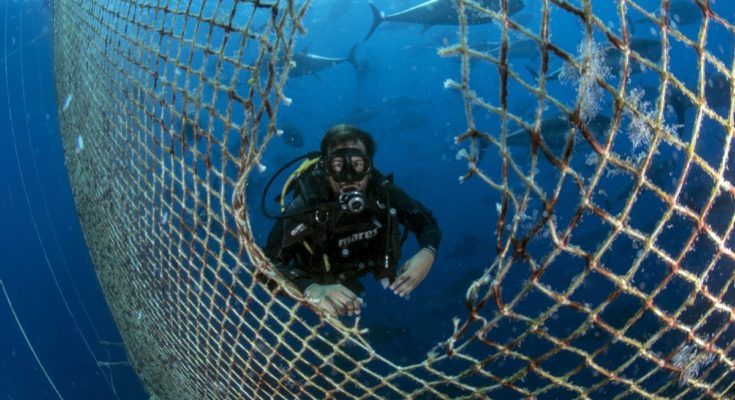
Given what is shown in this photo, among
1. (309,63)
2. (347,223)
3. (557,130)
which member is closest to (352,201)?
(347,223)

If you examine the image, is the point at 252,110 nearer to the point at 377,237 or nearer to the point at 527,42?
the point at 377,237

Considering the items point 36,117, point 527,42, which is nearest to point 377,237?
point 36,117

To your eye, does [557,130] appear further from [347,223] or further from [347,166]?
[347,166]

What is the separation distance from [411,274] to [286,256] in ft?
3.65

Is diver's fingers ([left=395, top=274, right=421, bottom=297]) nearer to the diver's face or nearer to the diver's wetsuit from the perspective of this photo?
Result: the diver's wetsuit

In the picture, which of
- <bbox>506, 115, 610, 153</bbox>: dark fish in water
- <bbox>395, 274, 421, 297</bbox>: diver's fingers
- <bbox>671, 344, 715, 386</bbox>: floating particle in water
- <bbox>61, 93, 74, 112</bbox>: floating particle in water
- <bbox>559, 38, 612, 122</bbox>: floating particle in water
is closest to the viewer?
<bbox>559, 38, 612, 122</bbox>: floating particle in water

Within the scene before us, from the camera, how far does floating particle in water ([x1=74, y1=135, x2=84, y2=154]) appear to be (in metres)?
4.02

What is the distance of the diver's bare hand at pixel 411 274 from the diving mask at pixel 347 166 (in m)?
0.67

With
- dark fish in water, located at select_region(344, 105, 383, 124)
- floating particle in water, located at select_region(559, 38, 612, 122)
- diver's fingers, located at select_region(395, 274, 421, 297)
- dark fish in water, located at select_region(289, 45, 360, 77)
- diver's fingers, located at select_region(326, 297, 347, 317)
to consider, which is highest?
floating particle in water, located at select_region(559, 38, 612, 122)

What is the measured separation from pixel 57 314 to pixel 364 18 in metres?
44.9

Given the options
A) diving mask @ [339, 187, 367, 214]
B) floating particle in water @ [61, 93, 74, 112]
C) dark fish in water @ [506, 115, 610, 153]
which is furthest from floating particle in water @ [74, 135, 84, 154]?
dark fish in water @ [506, 115, 610, 153]

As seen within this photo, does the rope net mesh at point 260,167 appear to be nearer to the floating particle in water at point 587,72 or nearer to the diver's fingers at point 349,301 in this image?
the floating particle in water at point 587,72

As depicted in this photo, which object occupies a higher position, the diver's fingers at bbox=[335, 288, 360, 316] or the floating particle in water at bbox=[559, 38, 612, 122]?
the floating particle in water at bbox=[559, 38, 612, 122]

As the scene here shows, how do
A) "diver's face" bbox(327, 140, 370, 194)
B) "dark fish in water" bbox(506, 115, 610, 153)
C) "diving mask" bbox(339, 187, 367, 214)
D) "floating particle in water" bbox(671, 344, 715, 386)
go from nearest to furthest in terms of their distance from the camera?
"floating particle in water" bbox(671, 344, 715, 386)
"diving mask" bbox(339, 187, 367, 214)
"diver's face" bbox(327, 140, 370, 194)
"dark fish in water" bbox(506, 115, 610, 153)
